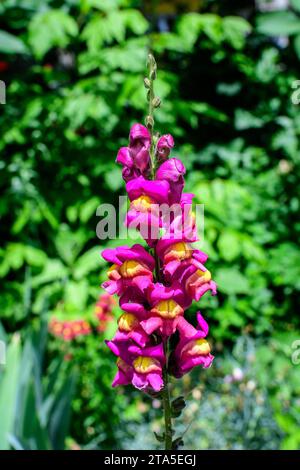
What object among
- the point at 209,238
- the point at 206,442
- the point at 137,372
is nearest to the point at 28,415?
the point at 137,372

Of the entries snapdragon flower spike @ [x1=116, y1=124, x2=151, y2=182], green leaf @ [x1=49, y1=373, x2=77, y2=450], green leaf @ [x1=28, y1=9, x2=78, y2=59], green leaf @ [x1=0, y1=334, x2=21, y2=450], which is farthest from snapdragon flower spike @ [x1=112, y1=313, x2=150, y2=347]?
green leaf @ [x1=28, y1=9, x2=78, y2=59]

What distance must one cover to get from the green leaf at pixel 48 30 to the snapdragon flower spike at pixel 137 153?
1916 millimetres

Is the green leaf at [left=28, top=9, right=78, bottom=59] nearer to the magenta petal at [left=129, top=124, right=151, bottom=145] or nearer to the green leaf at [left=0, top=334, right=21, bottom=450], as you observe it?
the green leaf at [left=0, top=334, right=21, bottom=450]

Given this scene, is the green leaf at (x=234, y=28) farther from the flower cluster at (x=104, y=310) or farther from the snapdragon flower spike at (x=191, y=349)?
the snapdragon flower spike at (x=191, y=349)

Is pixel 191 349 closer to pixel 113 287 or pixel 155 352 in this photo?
pixel 155 352

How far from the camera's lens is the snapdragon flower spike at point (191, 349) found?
1.00 metres

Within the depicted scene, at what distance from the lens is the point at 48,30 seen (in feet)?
8.93

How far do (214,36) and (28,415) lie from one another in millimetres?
2218

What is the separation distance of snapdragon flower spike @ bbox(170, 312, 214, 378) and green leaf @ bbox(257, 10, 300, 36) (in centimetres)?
219

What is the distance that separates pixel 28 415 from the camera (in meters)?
1.47

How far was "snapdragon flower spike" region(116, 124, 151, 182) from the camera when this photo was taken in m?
0.97

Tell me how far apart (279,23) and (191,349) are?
7.49ft
